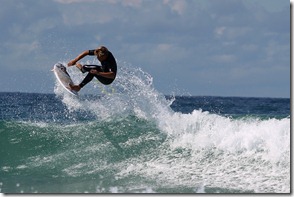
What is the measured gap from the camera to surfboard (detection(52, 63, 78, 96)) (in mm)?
10250

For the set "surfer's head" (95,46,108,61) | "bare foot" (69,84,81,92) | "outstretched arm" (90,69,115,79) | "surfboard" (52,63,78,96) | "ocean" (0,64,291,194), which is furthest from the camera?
"surfboard" (52,63,78,96)

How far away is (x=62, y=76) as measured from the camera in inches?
412

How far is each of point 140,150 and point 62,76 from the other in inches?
Answer: 91.2

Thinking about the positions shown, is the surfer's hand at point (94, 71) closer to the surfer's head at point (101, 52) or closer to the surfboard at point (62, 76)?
the surfer's head at point (101, 52)

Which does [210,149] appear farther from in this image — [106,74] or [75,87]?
[75,87]

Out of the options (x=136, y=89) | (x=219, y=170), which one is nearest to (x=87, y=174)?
(x=219, y=170)

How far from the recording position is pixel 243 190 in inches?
296

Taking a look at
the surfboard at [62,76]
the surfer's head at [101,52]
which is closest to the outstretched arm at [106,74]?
the surfer's head at [101,52]

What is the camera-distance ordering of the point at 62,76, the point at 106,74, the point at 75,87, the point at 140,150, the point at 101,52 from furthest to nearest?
1. the point at 62,76
2. the point at 75,87
3. the point at 140,150
4. the point at 106,74
5. the point at 101,52

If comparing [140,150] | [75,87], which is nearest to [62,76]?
[75,87]

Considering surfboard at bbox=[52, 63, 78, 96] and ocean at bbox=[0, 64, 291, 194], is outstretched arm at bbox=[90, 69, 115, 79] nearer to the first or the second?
surfboard at bbox=[52, 63, 78, 96]

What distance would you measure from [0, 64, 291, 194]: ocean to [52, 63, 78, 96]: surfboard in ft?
1.67

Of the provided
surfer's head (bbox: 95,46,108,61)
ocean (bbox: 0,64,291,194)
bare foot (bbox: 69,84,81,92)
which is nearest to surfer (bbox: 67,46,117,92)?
surfer's head (bbox: 95,46,108,61)

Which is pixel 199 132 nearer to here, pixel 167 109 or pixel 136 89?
pixel 167 109
